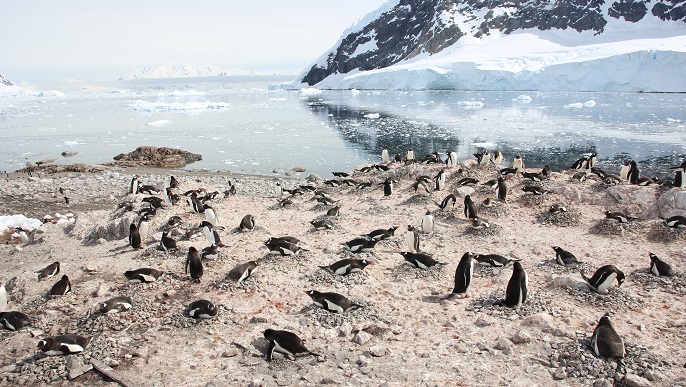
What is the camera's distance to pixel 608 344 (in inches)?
185

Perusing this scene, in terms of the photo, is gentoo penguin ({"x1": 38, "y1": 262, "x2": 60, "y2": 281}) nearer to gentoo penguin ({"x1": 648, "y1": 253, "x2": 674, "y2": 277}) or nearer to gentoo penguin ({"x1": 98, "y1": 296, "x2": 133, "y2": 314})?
gentoo penguin ({"x1": 98, "y1": 296, "x2": 133, "y2": 314})

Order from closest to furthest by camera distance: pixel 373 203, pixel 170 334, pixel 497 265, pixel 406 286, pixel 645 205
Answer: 1. pixel 170 334
2. pixel 406 286
3. pixel 497 265
4. pixel 645 205
5. pixel 373 203

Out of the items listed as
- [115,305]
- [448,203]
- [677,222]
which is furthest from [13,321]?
[677,222]

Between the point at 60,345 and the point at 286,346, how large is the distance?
8.20ft

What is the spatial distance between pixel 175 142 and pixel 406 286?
88.6 ft

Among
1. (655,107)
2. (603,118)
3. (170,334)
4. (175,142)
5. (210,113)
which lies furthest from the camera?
(210,113)

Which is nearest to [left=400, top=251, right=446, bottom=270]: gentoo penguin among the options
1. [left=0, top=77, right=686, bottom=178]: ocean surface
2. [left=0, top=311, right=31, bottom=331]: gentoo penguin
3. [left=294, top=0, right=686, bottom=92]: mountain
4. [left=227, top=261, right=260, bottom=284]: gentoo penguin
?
[left=227, top=261, right=260, bottom=284]: gentoo penguin

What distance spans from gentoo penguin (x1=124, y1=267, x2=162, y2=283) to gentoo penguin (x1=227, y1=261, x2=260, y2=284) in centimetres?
111

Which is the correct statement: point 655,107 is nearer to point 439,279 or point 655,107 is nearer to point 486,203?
point 486,203

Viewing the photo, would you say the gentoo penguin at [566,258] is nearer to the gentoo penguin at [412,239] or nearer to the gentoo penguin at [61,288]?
the gentoo penguin at [412,239]

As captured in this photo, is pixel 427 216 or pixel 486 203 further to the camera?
pixel 486 203

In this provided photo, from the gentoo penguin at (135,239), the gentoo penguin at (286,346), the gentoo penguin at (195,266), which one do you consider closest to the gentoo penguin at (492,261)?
the gentoo penguin at (286,346)

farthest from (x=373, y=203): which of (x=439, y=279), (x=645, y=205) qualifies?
(x=645, y=205)

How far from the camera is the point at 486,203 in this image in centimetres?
1077
